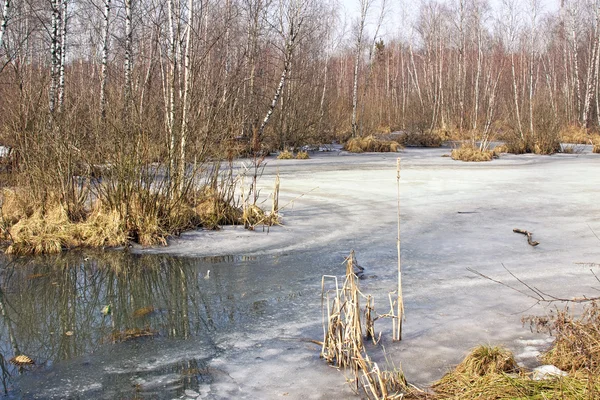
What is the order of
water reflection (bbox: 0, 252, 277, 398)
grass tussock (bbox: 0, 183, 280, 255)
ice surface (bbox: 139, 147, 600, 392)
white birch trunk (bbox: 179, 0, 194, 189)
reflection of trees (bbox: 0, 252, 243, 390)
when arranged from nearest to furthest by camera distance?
water reflection (bbox: 0, 252, 277, 398), ice surface (bbox: 139, 147, 600, 392), reflection of trees (bbox: 0, 252, 243, 390), grass tussock (bbox: 0, 183, 280, 255), white birch trunk (bbox: 179, 0, 194, 189)

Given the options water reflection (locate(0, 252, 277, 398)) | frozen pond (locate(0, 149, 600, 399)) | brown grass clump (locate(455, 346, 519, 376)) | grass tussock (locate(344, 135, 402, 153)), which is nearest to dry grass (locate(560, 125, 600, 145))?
grass tussock (locate(344, 135, 402, 153))

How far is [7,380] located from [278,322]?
2.02 metres

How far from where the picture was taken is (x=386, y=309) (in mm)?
5055

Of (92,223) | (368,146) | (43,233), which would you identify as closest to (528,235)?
(92,223)

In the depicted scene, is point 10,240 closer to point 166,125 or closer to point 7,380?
point 166,125

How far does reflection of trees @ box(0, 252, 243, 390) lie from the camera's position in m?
4.54

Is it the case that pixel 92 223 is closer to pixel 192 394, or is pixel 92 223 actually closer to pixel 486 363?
pixel 192 394

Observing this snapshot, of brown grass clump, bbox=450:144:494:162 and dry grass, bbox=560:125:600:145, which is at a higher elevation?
dry grass, bbox=560:125:600:145

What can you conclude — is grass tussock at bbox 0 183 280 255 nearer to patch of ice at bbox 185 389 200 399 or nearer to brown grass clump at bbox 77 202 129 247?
brown grass clump at bbox 77 202 129 247

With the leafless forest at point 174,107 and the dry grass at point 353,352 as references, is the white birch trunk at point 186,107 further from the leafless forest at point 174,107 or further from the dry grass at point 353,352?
the dry grass at point 353,352

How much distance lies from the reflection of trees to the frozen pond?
0.06ft

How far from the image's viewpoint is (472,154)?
18922 mm

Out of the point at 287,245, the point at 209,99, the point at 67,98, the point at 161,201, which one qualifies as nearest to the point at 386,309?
the point at 287,245

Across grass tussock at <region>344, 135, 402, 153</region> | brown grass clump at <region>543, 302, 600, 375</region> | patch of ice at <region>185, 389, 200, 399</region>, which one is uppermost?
grass tussock at <region>344, 135, 402, 153</region>
